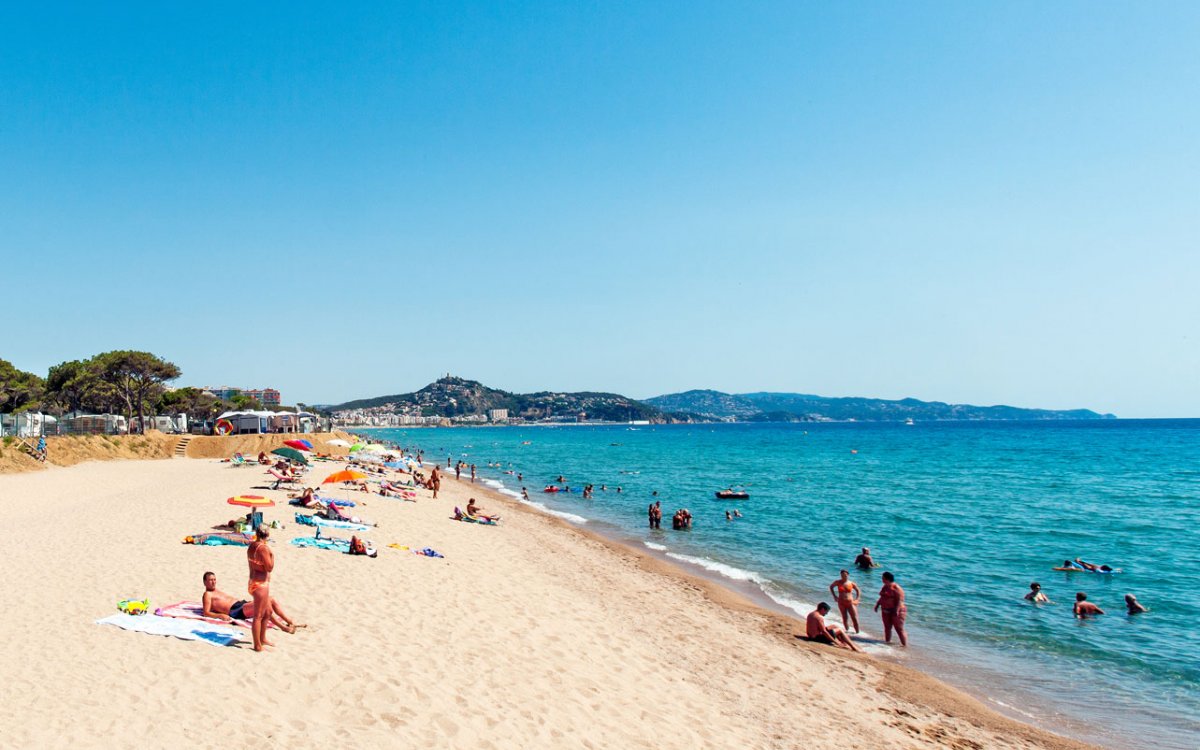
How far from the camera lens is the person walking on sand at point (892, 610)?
1285cm

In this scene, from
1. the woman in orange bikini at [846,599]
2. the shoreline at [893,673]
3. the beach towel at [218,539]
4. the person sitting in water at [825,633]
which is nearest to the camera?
the shoreline at [893,673]

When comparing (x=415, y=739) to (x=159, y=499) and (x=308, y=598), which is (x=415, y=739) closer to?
(x=308, y=598)

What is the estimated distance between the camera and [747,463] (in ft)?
211

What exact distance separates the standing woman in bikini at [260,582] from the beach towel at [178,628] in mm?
374

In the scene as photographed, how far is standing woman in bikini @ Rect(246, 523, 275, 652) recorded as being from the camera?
8.41 meters

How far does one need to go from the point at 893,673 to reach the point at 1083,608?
6950mm

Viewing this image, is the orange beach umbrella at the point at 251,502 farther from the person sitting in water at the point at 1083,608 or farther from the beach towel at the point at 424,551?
the person sitting in water at the point at 1083,608

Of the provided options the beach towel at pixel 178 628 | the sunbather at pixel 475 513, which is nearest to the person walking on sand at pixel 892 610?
the beach towel at pixel 178 628

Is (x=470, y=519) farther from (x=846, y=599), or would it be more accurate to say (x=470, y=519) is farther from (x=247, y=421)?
(x=247, y=421)

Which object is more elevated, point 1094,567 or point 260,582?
point 260,582

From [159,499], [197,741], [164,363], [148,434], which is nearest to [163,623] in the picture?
[197,741]

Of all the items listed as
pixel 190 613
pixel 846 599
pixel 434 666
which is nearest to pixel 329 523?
pixel 190 613

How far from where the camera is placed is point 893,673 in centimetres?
1107

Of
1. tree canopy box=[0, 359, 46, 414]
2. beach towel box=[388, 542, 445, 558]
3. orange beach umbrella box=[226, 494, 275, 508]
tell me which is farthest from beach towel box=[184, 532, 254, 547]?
tree canopy box=[0, 359, 46, 414]
